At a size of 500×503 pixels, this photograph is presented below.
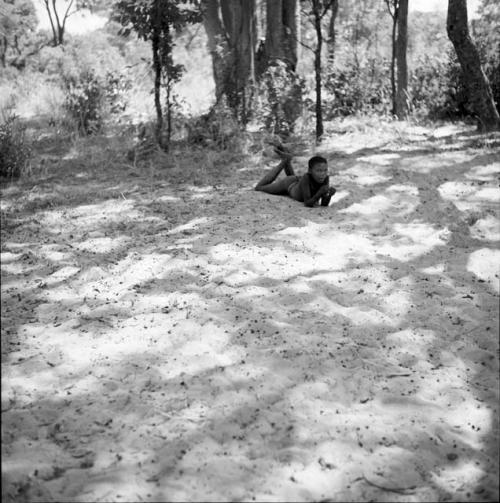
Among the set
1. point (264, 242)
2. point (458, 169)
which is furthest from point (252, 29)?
point (264, 242)

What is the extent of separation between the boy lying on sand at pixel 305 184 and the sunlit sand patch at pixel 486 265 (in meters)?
1.79

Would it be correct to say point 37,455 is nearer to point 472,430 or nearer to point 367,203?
point 472,430

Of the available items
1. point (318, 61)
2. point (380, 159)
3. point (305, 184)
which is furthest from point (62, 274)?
point (318, 61)

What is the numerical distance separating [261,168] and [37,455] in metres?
5.85

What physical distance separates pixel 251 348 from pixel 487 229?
10.4 feet

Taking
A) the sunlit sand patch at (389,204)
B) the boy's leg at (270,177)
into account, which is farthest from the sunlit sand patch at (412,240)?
the boy's leg at (270,177)

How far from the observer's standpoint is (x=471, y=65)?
27.8ft

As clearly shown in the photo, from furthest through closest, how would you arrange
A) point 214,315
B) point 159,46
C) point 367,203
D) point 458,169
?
point 159,46 < point 458,169 < point 367,203 < point 214,315

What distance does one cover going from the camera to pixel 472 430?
290cm

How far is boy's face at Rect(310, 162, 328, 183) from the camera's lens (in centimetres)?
614

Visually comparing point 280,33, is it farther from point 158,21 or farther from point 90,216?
point 90,216

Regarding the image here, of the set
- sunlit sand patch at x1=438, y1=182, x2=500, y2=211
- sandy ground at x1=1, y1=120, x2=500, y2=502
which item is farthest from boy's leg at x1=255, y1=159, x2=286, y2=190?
sunlit sand patch at x1=438, y1=182, x2=500, y2=211

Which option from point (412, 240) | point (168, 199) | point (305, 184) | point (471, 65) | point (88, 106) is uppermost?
point (471, 65)

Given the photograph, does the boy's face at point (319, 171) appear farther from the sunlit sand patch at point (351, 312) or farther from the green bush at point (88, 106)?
the green bush at point (88, 106)
